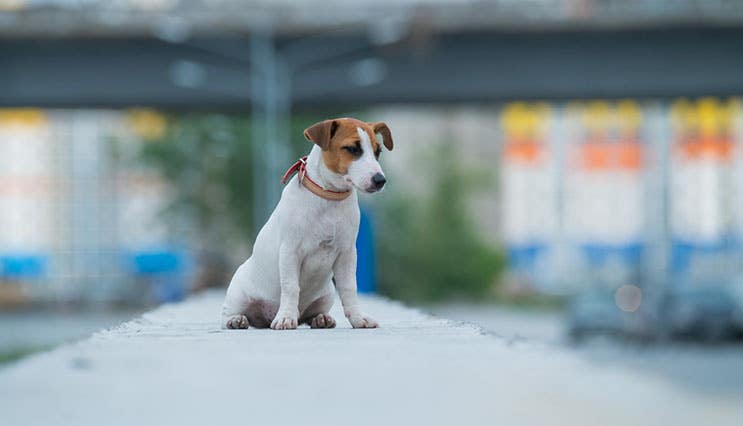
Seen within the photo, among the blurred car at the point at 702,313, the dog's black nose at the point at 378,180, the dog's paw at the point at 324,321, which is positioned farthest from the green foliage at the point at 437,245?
the dog's black nose at the point at 378,180

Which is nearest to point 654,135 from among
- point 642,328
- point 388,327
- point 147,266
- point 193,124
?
point 147,266

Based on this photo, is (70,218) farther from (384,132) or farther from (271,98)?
(384,132)

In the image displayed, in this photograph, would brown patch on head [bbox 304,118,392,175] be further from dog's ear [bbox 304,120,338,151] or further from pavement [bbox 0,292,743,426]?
pavement [bbox 0,292,743,426]

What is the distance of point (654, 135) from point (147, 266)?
34013mm

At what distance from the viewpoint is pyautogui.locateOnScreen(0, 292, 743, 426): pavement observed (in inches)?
157

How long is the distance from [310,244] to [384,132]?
588mm

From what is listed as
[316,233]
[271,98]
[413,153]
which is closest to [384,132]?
[316,233]

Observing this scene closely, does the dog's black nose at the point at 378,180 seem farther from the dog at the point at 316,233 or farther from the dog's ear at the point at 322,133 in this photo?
the dog's ear at the point at 322,133

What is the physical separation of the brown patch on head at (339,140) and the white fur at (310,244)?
1.3 inches

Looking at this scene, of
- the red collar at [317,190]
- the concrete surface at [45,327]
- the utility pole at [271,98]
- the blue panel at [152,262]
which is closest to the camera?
the red collar at [317,190]

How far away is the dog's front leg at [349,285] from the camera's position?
22.8ft

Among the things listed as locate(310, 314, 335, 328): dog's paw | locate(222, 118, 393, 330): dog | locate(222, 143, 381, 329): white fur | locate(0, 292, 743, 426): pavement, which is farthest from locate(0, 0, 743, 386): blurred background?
locate(0, 292, 743, 426): pavement

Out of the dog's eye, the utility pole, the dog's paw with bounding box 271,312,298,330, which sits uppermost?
the utility pole

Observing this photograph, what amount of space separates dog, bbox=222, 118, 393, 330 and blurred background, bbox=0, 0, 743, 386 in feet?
68.8
